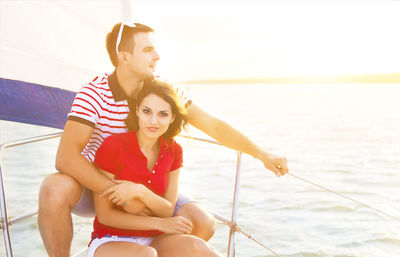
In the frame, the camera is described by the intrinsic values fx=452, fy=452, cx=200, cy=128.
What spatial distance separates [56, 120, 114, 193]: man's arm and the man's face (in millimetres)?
346

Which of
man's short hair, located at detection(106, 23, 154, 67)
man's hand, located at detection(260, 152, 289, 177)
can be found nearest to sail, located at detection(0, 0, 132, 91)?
man's short hair, located at detection(106, 23, 154, 67)

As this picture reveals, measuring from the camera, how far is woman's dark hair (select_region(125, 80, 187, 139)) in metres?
1.86

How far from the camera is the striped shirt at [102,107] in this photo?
1.92 meters

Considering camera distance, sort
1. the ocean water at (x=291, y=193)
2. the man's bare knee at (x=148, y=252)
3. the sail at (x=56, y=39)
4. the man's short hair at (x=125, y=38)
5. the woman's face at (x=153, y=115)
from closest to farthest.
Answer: the man's bare knee at (x=148, y=252), the woman's face at (x=153, y=115), the man's short hair at (x=125, y=38), the sail at (x=56, y=39), the ocean water at (x=291, y=193)

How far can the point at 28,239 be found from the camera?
13.5ft

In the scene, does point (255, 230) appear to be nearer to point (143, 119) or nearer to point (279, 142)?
Answer: point (143, 119)

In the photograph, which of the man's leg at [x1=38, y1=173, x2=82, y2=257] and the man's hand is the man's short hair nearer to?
the man's leg at [x1=38, y1=173, x2=82, y2=257]

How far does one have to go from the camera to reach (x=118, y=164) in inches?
70.6

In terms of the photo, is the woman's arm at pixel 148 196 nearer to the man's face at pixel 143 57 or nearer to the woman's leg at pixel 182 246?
the woman's leg at pixel 182 246

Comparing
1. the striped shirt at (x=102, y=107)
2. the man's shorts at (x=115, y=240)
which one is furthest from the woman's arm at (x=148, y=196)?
the striped shirt at (x=102, y=107)

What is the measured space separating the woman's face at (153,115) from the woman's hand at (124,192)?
22cm

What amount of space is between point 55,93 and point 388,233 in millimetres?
3936

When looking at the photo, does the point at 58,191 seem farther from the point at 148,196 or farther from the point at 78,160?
the point at 148,196

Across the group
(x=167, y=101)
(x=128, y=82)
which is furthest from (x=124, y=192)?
(x=128, y=82)
